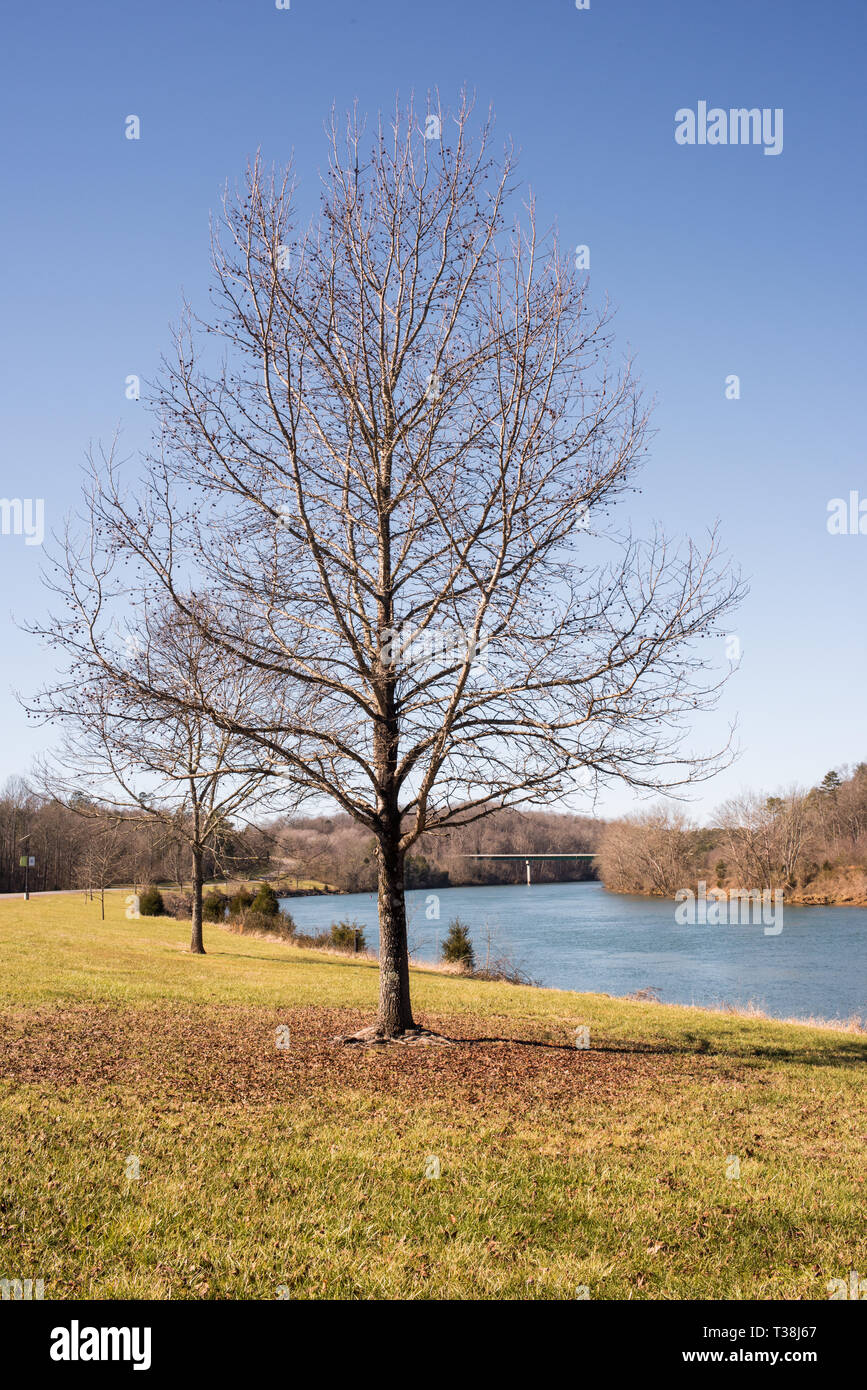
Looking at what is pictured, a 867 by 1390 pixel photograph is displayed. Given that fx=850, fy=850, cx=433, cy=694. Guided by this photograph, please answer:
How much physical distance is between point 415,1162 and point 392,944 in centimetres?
395

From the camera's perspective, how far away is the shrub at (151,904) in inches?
1535

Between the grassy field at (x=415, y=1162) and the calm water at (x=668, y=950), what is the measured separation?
9553 millimetres

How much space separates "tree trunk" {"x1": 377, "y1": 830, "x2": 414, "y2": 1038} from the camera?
9219mm

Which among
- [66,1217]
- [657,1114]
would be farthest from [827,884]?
[66,1217]

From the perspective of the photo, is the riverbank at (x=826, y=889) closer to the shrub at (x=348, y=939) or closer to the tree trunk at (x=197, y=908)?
the shrub at (x=348, y=939)

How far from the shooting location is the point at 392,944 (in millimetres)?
9320

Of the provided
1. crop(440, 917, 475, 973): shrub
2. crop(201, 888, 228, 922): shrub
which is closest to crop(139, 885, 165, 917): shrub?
crop(201, 888, 228, 922): shrub

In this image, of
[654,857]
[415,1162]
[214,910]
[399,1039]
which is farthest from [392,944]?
[654,857]

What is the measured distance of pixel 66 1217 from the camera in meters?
4.29

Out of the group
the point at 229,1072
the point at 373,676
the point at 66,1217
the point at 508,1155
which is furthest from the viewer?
the point at 373,676

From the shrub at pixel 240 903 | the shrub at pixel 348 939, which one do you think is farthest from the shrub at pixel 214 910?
the shrub at pixel 348 939

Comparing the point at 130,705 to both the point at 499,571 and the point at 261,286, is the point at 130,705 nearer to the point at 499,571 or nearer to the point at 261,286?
the point at 499,571

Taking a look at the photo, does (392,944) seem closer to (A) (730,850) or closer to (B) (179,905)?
(B) (179,905)
